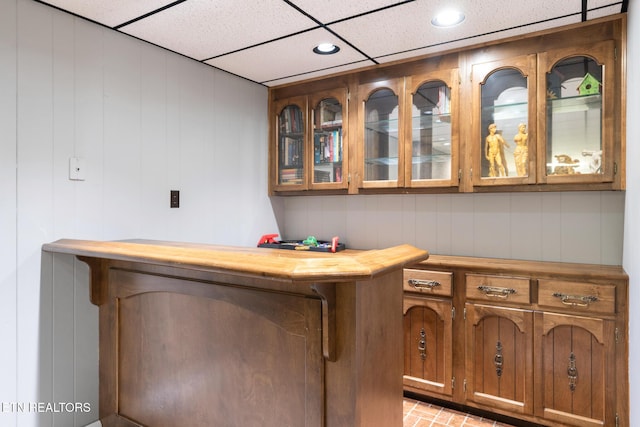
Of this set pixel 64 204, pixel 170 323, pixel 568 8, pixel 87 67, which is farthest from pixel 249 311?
pixel 568 8

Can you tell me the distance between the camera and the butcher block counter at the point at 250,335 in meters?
1.28

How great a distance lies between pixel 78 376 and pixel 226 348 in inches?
39.9

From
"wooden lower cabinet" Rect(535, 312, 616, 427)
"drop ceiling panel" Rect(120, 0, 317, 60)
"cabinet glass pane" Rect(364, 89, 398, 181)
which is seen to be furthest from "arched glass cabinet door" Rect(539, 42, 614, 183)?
"drop ceiling panel" Rect(120, 0, 317, 60)

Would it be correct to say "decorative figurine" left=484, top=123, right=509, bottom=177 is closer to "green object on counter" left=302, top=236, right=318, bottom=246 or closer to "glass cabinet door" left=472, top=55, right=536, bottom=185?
"glass cabinet door" left=472, top=55, right=536, bottom=185

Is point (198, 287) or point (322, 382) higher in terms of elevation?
point (198, 287)

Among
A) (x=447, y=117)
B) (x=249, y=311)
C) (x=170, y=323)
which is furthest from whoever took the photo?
(x=447, y=117)

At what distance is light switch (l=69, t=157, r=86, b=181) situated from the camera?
2.00 metres

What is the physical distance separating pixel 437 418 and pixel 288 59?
2.35 m

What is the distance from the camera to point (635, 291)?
1656 mm

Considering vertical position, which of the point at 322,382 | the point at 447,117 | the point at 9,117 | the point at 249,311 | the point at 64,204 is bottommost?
the point at 322,382

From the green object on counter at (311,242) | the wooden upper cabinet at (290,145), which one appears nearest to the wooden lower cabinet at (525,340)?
the green object on counter at (311,242)

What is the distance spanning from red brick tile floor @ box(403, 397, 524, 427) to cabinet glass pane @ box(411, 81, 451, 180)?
55.2 inches

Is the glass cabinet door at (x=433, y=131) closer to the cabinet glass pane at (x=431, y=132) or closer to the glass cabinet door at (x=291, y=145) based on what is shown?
the cabinet glass pane at (x=431, y=132)

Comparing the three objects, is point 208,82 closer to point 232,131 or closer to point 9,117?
point 232,131
